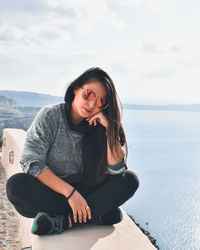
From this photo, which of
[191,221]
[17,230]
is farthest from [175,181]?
[17,230]

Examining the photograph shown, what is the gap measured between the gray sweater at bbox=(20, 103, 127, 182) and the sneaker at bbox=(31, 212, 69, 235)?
25cm

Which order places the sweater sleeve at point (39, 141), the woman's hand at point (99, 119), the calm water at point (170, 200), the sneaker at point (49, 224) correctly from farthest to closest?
the calm water at point (170, 200)
the woman's hand at point (99, 119)
the sneaker at point (49, 224)
the sweater sleeve at point (39, 141)

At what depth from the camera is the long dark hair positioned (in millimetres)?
1813

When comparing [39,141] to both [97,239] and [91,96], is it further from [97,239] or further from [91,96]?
[97,239]

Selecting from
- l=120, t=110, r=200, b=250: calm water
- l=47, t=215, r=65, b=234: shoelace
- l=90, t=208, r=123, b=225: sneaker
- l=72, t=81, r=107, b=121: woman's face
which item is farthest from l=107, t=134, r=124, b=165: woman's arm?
l=120, t=110, r=200, b=250: calm water

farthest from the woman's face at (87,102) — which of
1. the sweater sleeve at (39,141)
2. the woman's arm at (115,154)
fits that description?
the woman's arm at (115,154)

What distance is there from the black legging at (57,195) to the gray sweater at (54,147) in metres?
0.08

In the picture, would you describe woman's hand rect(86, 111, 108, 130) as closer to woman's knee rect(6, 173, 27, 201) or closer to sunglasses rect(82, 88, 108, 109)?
sunglasses rect(82, 88, 108, 109)

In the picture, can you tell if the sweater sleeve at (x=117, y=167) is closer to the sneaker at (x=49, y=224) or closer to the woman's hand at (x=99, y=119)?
the woman's hand at (x=99, y=119)

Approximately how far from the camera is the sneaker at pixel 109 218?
1929 mm

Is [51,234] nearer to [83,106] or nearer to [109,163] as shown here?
[109,163]

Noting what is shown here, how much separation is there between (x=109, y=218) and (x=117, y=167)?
0.36 metres

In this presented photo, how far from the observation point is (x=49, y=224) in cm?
175

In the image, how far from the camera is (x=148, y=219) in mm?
25219
